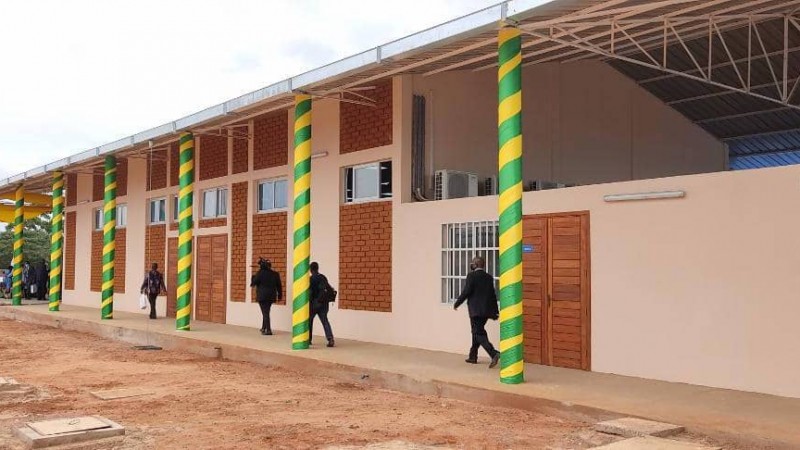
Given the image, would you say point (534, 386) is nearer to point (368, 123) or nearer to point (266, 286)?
point (368, 123)

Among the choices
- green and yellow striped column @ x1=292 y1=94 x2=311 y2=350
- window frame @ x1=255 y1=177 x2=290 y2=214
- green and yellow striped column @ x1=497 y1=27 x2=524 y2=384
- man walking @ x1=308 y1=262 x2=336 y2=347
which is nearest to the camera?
green and yellow striped column @ x1=497 y1=27 x2=524 y2=384

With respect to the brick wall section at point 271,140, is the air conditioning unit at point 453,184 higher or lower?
lower

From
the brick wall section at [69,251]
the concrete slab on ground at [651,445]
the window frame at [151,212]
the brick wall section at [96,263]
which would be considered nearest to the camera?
the concrete slab on ground at [651,445]

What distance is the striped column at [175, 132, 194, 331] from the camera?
16.2 m

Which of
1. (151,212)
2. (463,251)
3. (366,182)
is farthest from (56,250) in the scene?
(463,251)

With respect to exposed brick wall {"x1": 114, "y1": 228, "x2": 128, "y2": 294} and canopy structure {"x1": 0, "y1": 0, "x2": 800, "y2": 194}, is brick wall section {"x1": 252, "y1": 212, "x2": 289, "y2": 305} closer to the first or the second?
canopy structure {"x1": 0, "y1": 0, "x2": 800, "y2": 194}

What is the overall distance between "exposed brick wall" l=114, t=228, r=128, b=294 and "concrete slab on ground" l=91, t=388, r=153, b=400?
1412cm

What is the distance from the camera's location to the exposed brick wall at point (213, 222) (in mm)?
18500

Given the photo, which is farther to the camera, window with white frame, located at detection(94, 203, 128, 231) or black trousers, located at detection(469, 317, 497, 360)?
window with white frame, located at detection(94, 203, 128, 231)

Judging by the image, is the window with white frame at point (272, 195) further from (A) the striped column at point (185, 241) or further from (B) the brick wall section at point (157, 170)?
(B) the brick wall section at point (157, 170)

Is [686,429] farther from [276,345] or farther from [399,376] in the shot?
[276,345]

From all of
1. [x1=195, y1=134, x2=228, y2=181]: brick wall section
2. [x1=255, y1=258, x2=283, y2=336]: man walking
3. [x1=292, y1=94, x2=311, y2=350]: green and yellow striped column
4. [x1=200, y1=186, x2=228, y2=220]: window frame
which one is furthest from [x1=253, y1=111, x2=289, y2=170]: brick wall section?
[x1=292, y1=94, x2=311, y2=350]: green and yellow striped column

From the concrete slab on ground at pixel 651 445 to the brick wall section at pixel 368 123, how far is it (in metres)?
8.34

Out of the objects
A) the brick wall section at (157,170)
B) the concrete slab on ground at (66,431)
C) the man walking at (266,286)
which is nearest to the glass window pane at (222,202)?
the brick wall section at (157,170)
